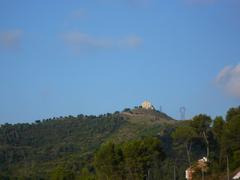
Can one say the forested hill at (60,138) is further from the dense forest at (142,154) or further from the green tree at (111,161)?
the green tree at (111,161)

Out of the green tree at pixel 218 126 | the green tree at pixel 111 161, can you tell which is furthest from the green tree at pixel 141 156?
the green tree at pixel 218 126

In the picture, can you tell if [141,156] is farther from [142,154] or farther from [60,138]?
[60,138]

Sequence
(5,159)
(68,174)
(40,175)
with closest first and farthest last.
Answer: (68,174) < (40,175) < (5,159)

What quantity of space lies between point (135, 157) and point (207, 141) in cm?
960

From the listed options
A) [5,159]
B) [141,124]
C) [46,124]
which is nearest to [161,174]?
[5,159]

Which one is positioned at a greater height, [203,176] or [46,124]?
[46,124]

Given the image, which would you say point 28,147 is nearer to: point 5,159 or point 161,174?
point 5,159

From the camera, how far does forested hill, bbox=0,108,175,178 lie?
398ft

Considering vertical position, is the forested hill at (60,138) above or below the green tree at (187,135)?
above

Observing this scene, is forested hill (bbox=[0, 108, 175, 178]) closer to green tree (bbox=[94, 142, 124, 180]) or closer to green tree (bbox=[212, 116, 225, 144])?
green tree (bbox=[94, 142, 124, 180])

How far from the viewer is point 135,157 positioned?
235 feet

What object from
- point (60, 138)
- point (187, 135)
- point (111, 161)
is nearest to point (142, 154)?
point (111, 161)

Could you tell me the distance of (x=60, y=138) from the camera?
164500 mm

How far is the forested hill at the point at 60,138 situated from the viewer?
4781 inches
